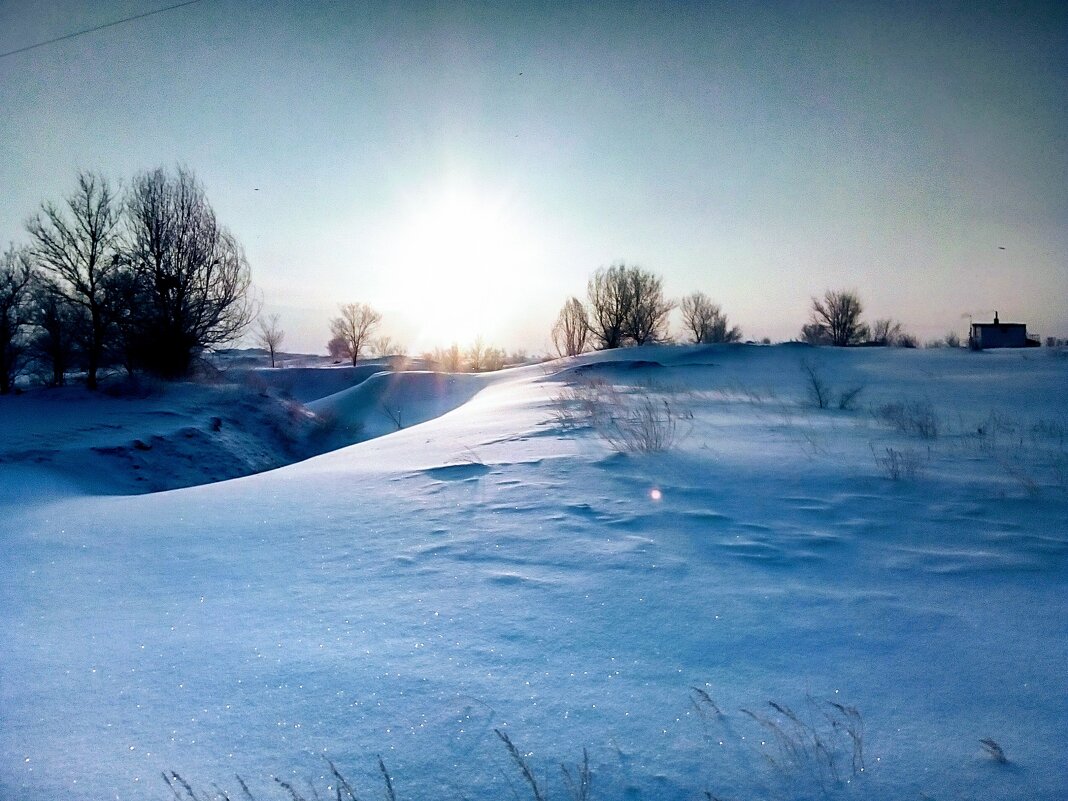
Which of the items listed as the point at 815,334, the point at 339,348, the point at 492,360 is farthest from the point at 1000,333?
the point at 339,348

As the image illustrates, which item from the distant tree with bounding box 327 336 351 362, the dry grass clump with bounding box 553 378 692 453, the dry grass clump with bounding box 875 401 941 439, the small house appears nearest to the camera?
the dry grass clump with bounding box 553 378 692 453

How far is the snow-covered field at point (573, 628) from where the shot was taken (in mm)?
1700

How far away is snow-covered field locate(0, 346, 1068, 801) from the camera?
1.70m

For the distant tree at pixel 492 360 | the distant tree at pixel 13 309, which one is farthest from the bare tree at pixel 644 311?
the distant tree at pixel 13 309

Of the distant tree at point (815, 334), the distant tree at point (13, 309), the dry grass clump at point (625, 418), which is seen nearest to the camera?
the dry grass clump at point (625, 418)

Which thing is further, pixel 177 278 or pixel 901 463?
pixel 177 278

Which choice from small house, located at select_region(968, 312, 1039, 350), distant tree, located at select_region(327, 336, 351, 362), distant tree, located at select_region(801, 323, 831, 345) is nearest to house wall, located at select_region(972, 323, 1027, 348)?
small house, located at select_region(968, 312, 1039, 350)

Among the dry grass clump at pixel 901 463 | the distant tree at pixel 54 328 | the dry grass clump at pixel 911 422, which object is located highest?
the distant tree at pixel 54 328

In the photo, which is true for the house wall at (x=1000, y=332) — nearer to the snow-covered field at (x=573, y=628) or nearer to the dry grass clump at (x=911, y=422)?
the dry grass clump at (x=911, y=422)

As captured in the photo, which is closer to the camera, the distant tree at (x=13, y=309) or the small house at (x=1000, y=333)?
the distant tree at (x=13, y=309)

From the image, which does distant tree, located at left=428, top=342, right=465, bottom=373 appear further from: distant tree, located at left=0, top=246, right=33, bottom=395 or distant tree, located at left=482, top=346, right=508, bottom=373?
distant tree, located at left=0, top=246, right=33, bottom=395

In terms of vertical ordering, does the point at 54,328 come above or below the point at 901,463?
above

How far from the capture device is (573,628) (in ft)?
7.79

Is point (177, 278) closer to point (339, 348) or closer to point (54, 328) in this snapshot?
point (54, 328)
